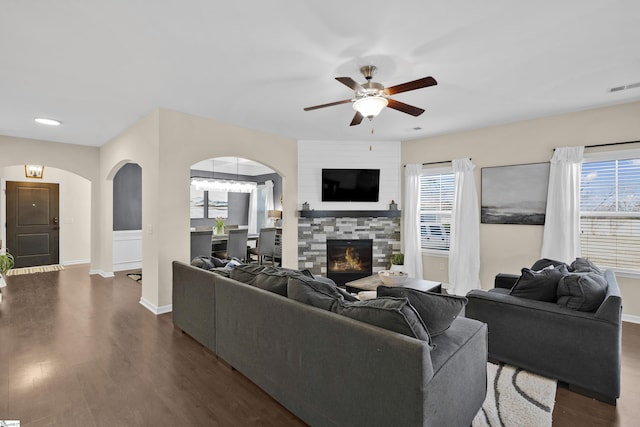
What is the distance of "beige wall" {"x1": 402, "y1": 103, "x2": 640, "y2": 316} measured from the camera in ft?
12.8

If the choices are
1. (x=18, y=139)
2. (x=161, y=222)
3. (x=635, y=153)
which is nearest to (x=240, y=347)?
(x=161, y=222)

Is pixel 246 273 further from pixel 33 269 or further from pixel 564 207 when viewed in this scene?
pixel 33 269

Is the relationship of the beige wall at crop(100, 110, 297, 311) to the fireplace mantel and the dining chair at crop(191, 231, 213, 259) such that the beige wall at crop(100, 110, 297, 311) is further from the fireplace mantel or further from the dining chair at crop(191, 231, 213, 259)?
the fireplace mantel

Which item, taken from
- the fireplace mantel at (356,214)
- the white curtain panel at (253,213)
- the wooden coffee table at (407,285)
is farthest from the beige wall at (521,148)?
the white curtain panel at (253,213)

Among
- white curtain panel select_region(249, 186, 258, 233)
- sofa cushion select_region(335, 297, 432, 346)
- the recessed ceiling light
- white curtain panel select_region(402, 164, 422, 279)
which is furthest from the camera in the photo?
white curtain panel select_region(249, 186, 258, 233)

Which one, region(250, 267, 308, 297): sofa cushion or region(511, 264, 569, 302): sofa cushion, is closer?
region(250, 267, 308, 297): sofa cushion

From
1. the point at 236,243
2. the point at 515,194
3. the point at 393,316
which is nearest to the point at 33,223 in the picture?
the point at 236,243

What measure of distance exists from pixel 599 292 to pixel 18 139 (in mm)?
8392

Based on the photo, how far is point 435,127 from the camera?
500 centimetres

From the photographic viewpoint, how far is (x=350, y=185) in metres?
5.90

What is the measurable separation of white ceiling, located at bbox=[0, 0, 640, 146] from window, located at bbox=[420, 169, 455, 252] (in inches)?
54.5

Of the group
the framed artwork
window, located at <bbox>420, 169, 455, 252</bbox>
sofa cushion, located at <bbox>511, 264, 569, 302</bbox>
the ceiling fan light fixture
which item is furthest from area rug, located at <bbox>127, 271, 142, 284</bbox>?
the framed artwork

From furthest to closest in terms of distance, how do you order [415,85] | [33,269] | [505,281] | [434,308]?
1. [33,269]
2. [505,281]
3. [415,85]
4. [434,308]

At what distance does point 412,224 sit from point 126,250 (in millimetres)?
6098
